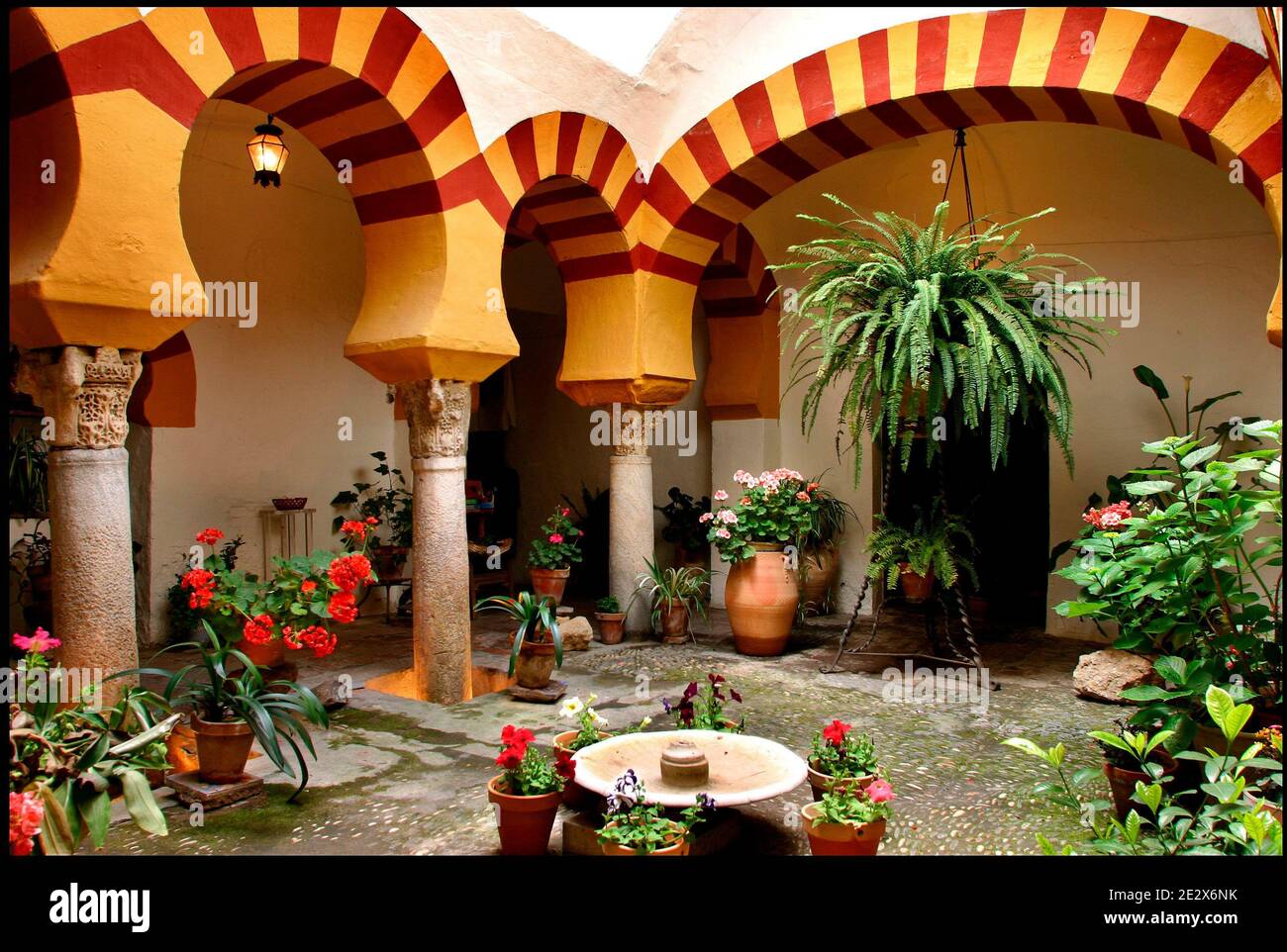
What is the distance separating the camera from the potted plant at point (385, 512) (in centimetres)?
723

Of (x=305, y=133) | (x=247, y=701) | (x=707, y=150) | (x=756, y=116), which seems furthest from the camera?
(x=707, y=150)

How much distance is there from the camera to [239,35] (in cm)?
388

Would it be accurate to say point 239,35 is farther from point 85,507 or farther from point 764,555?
point 764,555

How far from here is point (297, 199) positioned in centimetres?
702

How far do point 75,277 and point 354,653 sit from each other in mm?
3422

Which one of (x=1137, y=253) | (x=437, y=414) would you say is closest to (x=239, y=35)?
Answer: (x=437, y=414)

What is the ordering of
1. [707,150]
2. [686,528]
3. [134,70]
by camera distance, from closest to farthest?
1. [134,70]
2. [707,150]
3. [686,528]

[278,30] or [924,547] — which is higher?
[278,30]

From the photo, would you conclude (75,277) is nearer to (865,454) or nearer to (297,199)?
(297,199)

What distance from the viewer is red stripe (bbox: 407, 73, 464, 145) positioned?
4.73m

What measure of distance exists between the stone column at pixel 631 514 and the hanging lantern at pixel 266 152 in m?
2.78

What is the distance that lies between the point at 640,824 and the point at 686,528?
5.99 metres

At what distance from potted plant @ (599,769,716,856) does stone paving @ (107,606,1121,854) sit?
1.56 feet
